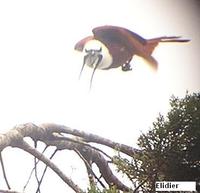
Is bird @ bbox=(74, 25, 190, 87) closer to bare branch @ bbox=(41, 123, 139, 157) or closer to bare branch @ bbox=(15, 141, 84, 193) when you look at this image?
bare branch @ bbox=(41, 123, 139, 157)

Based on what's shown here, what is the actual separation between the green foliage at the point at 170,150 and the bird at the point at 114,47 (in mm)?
280

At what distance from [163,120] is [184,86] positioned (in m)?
0.24

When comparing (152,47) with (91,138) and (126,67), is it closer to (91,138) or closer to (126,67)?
(126,67)

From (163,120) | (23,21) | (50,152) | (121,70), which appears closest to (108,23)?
(121,70)

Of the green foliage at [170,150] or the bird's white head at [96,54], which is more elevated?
the bird's white head at [96,54]

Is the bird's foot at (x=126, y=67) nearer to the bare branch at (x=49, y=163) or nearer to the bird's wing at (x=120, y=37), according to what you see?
the bird's wing at (x=120, y=37)

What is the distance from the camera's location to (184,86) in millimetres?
2188

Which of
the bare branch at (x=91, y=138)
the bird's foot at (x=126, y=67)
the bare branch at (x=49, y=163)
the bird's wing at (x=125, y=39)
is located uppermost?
the bird's wing at (x=125, y=39)

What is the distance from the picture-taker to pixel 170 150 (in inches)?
79.9

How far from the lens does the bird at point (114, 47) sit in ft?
6.47

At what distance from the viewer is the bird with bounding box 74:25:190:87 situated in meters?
1.97

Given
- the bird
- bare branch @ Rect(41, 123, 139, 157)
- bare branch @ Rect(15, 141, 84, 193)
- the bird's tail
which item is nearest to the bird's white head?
the bird

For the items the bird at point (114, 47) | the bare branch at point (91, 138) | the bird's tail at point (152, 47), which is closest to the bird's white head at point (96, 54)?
the bird at point (114, 47)

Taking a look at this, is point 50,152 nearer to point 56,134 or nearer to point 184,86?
point 56,134
